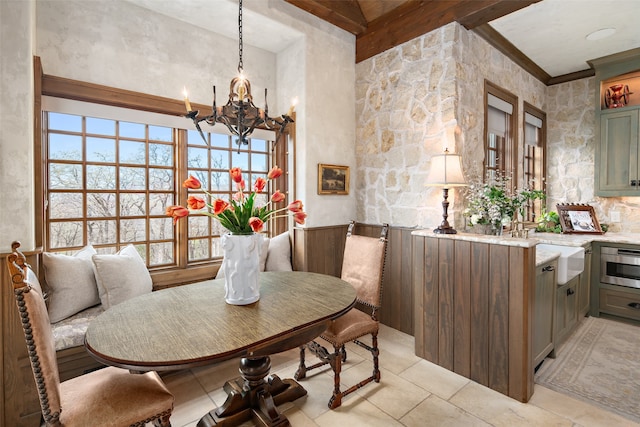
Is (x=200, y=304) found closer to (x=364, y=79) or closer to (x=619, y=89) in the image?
(x=364, y=79)

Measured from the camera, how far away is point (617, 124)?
3727mm

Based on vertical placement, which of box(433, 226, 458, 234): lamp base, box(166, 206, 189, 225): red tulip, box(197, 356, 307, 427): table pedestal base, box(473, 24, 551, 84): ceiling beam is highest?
box(473, 24, 551, 84): ceiling beam

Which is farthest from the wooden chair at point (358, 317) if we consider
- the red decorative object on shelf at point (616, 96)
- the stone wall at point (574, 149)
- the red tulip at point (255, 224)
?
the red decorative object on shelf at point (616, 96)

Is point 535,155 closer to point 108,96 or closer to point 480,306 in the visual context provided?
point 480,306

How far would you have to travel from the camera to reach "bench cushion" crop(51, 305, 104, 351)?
2.04 metres

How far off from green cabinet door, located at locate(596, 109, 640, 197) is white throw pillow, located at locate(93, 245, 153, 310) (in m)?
5.13

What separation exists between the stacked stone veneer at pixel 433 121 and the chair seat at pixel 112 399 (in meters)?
2.51

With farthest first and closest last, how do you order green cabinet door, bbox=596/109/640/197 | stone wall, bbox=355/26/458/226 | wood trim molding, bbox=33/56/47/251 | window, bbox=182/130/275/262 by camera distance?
green cabinet door, bbox=596/109/640/197, window, bbox=182/130/275/262, stone wall, bbox=355/26/458/226, wood trim molding, bbox=33/56/47/251

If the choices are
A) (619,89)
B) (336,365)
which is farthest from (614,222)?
(336,365)

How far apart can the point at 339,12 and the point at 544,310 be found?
3.37 meters

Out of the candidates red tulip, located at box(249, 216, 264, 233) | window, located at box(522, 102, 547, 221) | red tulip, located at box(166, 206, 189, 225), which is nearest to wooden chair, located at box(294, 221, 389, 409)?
red tulip, located at box(249, 216, 264, 233)

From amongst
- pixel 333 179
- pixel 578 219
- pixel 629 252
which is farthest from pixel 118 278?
pixel 578 219

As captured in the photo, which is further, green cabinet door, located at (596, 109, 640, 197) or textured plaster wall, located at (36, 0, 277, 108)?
green cabinet door, located at (596, 109, 640, 197)

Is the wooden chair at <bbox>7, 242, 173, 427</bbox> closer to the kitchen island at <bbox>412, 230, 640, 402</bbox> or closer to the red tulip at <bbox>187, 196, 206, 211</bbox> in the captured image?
the red tulip at <bbox>187, 196, 206, 211</bbox>
